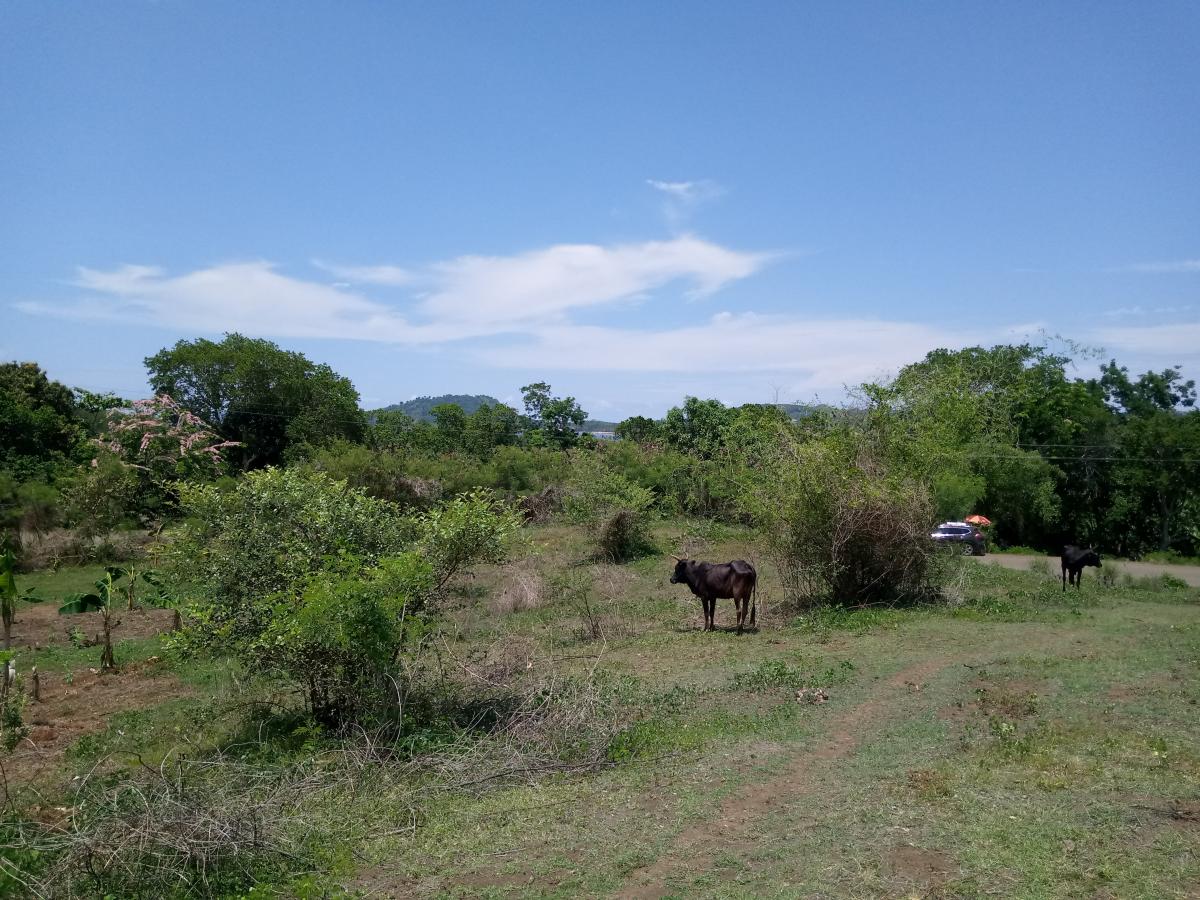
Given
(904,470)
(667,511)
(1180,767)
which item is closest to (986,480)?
(667,511)

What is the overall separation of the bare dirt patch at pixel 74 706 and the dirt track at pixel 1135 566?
77.2ft

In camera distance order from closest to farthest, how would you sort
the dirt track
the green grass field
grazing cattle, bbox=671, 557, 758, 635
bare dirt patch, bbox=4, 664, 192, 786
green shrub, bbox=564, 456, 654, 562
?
the green grass field
bare dirt patch, bbox=4, 664, 192, 786
grazing cattle, bbox=671, 557, 758, 635
green shrub, bbox=564, 456, 654, 562
the dirt track

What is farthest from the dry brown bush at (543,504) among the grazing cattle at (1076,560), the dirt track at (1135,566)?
the grazing cattle at (1076,560)

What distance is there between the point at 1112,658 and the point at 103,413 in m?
39.5

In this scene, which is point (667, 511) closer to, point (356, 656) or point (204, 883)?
point (356, 656)

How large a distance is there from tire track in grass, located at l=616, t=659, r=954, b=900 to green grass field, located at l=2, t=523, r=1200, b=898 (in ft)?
0.09

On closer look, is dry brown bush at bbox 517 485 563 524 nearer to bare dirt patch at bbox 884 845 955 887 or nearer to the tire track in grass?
the tire track in grass

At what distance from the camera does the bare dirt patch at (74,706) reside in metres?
9.12

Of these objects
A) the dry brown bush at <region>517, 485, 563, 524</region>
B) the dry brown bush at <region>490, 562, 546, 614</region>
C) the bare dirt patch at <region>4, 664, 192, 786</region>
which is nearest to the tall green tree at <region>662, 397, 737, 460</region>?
the dry brown bush at <region>517, 485, 563, 524</region>

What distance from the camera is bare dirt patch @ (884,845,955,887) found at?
533cm

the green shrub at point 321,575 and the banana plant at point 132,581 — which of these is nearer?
the green shrub at point 321,575

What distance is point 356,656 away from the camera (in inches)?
341

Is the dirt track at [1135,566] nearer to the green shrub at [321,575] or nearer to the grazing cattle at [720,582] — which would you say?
the grazing cattle at [720,582]

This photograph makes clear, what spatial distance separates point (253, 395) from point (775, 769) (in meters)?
37.1
